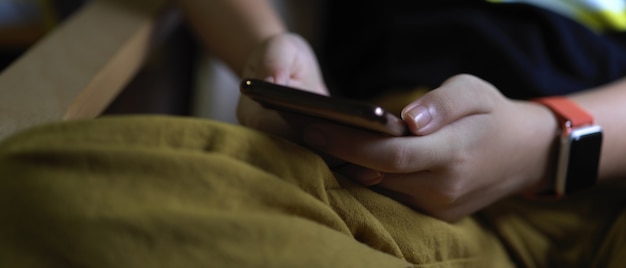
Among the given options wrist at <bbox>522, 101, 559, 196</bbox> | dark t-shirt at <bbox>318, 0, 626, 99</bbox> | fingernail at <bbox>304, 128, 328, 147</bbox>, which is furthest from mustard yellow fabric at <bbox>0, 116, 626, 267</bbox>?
dark t-shirt at <bbox>318, 0, 626, 99</bbox>

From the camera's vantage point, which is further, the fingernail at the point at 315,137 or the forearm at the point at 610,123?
the forearm at the point at 610,123

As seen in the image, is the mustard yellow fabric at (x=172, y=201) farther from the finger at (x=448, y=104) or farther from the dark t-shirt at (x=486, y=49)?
the dark t-shirt at (x=486, y=49)

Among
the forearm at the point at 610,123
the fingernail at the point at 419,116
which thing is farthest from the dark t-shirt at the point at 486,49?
the fingernail at the point at 419,116

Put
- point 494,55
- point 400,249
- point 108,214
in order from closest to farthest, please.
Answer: point 108,214
point 400,249
point 494,55

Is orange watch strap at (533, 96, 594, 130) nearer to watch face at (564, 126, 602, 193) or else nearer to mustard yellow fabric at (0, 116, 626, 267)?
watch face at (564, 126, 602, 193)

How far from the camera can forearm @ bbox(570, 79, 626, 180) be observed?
20.6 inches

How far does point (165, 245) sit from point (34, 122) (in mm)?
195

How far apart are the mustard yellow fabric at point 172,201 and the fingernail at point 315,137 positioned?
17 mm

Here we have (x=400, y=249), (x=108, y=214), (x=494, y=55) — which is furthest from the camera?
(x=494, y=55)

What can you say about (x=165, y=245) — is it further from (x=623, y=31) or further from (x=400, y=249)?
(x=623, y=31)

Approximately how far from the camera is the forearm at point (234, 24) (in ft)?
2.04

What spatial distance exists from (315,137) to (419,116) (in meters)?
0.07

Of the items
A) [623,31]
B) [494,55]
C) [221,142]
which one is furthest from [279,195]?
[623,31]

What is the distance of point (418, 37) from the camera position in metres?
0.67
